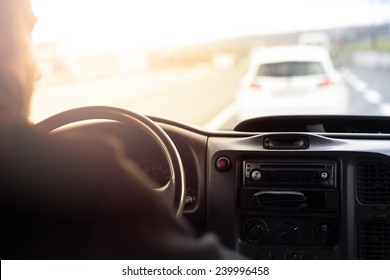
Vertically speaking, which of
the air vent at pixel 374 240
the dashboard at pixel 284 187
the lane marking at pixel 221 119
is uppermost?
the lane marking at pixel 221 119

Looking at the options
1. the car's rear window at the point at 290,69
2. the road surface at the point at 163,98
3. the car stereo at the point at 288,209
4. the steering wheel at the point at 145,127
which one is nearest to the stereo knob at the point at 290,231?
the car stereo at the point at 288,209

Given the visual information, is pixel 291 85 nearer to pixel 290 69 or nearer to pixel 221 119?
pixel 290 69

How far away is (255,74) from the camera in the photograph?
24.8 feet

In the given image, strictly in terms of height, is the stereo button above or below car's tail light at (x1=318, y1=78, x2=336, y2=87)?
below

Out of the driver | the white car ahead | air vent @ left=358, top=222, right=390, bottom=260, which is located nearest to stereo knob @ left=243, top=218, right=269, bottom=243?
air vent @ left=358, top=222, right=390, bottom=260

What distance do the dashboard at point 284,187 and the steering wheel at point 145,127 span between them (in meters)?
0.55

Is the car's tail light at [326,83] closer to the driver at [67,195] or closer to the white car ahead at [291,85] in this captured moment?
the white car ahead at [291,85]

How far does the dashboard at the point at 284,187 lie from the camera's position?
109 inches

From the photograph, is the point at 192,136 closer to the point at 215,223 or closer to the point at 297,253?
the point at 215,223

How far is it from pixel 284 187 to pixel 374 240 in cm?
47

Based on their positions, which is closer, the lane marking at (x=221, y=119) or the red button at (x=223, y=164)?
the red button at (x=223, y=164)

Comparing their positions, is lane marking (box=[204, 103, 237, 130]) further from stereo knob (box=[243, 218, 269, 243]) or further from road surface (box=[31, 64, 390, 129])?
stereo knob (box=[243, 218, 269, 243])

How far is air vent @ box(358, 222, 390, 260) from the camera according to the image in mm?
2752

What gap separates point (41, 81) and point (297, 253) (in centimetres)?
168
